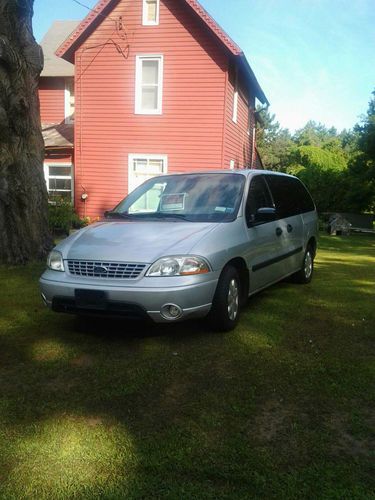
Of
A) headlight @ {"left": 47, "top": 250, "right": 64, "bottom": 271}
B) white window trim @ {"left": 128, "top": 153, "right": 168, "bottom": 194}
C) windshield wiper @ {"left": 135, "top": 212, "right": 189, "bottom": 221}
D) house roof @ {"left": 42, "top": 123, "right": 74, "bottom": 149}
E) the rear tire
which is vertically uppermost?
house roof @ {"left": 42, "top": 123, "right": 74, "bottom": 149}

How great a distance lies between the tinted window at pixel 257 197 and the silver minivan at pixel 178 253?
0.01 m

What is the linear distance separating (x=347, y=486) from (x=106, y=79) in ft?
53.2

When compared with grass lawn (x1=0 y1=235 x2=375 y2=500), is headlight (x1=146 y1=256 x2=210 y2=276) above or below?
above

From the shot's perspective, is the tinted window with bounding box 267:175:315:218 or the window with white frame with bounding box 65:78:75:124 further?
the window with white frame with bounding box 65:78:75:124

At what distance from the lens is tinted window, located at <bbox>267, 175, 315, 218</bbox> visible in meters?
6.53

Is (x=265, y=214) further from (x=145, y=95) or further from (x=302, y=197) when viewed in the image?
(x=145, y=95)

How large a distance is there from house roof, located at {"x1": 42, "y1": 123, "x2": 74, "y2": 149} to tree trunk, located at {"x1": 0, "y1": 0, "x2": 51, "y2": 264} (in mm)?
9409

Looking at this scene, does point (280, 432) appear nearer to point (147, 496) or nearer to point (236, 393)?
point (236, 393)

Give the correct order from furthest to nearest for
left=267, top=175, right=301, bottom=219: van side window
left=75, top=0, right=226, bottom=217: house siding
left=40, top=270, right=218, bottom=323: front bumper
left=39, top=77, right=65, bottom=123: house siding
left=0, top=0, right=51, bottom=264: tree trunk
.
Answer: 1. left=39, top=77, right=65, bottom=123: house siding
2. left=75, top=0, right=226, bottom=217: house siding
3. left=0, top=0, right=51, bottom=264: tree trunk
4. left=267, top=175, right=301, bottom=219: van side window
5. left=40, top=270, right=218, bottom=323: front bumper

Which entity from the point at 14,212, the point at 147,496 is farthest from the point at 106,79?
the point at 147,496

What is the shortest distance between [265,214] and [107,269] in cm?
211

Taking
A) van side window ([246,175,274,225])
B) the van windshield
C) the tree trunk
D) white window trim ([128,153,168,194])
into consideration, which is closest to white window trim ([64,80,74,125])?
white window trim ([128,153,168,194])

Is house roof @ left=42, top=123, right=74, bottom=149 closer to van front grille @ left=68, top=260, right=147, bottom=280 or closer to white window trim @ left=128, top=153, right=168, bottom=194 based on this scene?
white window trim @ left=128, top=153, right=168, bottom=194

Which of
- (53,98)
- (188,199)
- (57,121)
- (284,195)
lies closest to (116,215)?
(188,199)
